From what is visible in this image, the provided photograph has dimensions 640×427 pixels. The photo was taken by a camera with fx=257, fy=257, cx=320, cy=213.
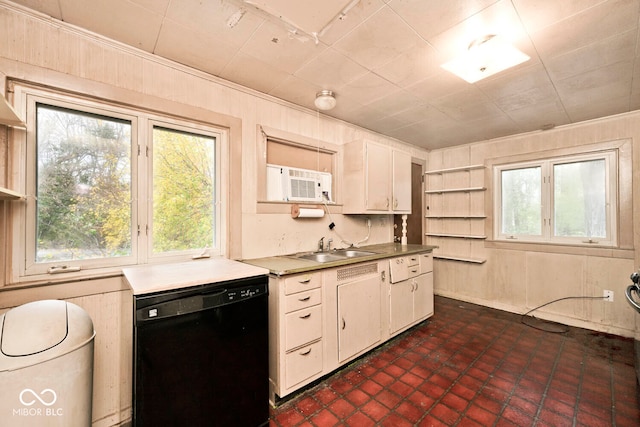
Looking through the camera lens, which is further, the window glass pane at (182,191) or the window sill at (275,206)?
the window sill at (275,206)

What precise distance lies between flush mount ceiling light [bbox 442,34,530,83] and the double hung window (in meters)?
1.93

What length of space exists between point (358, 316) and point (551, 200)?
303 centimetres

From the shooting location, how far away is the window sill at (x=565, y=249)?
2.85m

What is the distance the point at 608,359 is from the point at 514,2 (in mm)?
3099

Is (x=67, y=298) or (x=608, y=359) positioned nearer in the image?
(x=67, y=298)

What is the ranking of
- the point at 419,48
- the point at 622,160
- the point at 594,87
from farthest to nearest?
1. the point at 622,160
2. the point at 594,87
3. the point at 419,48

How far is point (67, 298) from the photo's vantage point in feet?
4.98

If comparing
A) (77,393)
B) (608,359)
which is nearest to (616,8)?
(608,359)

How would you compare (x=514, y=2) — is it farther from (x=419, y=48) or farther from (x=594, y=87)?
(x=594, y=87)

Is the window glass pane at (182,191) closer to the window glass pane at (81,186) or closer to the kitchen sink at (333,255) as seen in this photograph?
the window glass pane at (81,186)

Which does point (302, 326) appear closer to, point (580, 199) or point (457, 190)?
point (457, 190)

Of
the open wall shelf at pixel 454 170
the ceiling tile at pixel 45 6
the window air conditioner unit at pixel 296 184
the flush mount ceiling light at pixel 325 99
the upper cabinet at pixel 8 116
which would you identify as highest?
the ceiling tile at pixel 45 6

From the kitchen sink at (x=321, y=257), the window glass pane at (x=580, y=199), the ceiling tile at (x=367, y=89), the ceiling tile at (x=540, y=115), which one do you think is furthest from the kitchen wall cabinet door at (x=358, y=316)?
the window glass pane at (x=580, y=199)

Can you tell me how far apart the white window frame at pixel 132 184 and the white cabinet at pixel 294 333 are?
708mm
